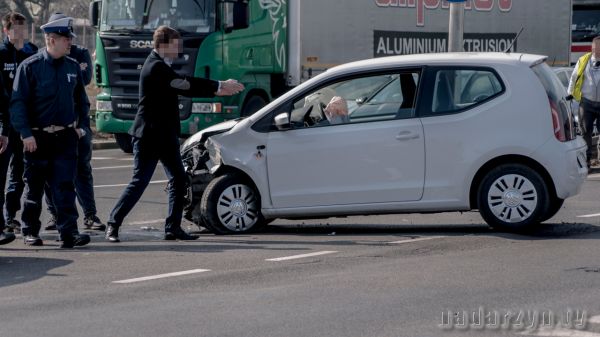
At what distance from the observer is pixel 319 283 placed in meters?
8.45

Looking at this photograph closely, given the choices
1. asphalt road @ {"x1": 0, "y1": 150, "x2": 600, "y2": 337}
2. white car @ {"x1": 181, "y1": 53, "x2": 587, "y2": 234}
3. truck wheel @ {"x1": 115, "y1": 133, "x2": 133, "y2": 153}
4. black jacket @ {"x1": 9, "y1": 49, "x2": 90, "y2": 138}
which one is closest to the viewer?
asphalt road @ {"x1": 0, "y1": 150, "x2": 600, "y2": 337}

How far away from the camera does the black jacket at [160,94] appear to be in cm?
1080

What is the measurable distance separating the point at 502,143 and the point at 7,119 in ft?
14.2

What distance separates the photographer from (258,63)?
814 inches

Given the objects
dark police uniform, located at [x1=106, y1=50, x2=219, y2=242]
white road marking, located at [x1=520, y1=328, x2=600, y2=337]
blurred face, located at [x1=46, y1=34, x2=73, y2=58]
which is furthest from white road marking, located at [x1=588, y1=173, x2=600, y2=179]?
white road marking, located at [x1=520, y1=328, x2=600, y2=337]

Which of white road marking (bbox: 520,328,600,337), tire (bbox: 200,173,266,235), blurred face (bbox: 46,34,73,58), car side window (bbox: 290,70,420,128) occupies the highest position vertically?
blurred face (bbox: 46,34,73,58)

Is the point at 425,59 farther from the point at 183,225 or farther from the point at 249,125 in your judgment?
the point at 183,225

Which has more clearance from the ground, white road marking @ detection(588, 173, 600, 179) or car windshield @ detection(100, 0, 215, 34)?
car windshield @ detection(100, 0, 215, 34)

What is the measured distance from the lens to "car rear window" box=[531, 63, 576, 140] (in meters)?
10.9

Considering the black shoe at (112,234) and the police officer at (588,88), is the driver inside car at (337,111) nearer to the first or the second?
the black shoe at (112,234)

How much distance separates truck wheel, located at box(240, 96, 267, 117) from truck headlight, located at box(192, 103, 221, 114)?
1.83 feet

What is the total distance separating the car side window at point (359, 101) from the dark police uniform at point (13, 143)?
2555mm

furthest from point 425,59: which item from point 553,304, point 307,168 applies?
point 553,304

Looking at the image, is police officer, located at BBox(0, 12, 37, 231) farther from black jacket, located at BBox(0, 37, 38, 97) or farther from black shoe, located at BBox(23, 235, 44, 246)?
black shoe, located at BBox(23, 235, 44, 246)
